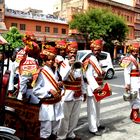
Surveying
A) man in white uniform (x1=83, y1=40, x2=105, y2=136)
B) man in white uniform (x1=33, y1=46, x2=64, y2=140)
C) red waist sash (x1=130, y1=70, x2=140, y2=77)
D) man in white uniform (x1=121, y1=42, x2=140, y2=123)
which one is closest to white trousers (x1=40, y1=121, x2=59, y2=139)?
man in white uniform (x1=33, y1=46, x2=64, y2=140)

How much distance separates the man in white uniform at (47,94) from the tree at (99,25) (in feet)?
99.8

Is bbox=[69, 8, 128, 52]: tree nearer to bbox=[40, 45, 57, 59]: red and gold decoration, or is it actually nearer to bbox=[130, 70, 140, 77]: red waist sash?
bbox=[130, 70, 140, 77]: red waist sash

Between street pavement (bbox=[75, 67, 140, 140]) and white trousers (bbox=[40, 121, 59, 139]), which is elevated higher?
Answer: white trousers (bbox=[40, 121, 59, 139])

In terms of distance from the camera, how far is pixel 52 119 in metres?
5.00

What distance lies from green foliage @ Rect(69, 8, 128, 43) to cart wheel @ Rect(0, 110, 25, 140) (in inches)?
1203

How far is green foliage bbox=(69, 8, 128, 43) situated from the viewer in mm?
35719

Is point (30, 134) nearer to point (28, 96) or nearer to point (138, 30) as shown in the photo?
point (28, 96)

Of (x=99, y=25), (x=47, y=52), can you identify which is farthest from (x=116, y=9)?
(x=47, y=52)

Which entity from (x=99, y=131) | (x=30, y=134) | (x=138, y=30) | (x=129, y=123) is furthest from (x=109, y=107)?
(x=138, y=30)

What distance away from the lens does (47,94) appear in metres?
5.02

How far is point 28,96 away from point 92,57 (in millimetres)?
1645

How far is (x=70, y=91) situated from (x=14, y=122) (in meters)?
1.17

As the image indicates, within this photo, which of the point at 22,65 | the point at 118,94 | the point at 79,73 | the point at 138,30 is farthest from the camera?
the point at 138,30

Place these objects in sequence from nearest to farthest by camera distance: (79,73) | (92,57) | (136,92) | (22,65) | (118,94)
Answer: (22,65) → (79,73) → (92,57) → (136,92) → (118,94)
